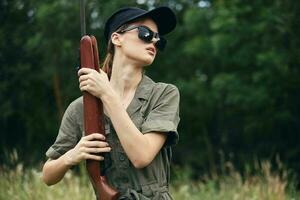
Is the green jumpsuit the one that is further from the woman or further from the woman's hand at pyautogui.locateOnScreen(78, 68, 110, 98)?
the woman's hand at pyautogui.locateOnScreen(78, 68, 110, 98)

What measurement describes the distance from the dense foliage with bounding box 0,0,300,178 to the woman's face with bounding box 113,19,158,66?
14.2m

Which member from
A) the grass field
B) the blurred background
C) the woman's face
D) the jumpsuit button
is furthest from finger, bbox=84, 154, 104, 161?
the blurred background

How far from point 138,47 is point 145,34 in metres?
0.07

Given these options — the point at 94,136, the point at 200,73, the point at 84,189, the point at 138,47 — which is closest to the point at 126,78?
Answer: the point at 138,47

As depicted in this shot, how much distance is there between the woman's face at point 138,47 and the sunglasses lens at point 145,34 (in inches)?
0.6

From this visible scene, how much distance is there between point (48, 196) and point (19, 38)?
14909 mm

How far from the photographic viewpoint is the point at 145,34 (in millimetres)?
3109

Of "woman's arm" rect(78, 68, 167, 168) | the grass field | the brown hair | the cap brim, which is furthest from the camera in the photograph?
the grass field

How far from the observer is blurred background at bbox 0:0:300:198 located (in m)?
18.6

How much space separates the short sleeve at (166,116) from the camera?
9.55ft

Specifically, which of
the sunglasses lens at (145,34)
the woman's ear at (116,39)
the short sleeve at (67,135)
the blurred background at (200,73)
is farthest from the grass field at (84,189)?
the blurred background at (200,73)

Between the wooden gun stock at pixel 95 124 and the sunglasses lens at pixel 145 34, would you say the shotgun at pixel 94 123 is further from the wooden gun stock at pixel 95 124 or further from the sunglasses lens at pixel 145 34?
the sunglasses lens at pixel 145 34

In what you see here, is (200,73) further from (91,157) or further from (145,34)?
(91,157)

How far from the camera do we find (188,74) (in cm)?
2233
